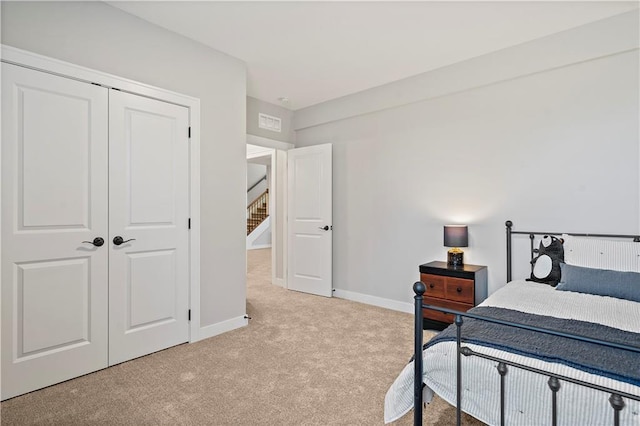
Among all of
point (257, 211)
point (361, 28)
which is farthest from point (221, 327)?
point (257, 211)

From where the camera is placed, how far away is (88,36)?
8.15 feet

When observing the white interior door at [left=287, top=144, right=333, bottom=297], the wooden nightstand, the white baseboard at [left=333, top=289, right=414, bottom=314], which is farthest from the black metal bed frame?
the white interior door at [left=287, top=144, right=333, bottom=297]

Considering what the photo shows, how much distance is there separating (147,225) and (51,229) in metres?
0.64

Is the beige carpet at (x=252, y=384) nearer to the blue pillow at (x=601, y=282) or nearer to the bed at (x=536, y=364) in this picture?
the bed at (x=536, y=364)

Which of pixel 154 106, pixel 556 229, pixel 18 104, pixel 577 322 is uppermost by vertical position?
pixel 154 106

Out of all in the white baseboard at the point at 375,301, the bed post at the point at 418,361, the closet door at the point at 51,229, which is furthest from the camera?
the white baseboard at the point at 375,301

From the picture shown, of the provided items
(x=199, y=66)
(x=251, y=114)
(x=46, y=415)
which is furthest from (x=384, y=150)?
(x=46, y=415)

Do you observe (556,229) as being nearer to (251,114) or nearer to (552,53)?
(552,53)

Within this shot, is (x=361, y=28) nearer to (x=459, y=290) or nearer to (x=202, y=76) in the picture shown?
(x=202, y=76)

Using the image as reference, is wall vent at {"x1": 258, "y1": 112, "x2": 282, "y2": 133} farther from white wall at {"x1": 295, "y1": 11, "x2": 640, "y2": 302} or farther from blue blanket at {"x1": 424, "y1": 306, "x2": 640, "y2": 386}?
blue blanket at {"x1": 424, "y1": 306, "x2": 640, "y2": 386}

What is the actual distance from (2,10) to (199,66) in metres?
1.34

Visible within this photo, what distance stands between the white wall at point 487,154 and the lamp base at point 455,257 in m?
0.14

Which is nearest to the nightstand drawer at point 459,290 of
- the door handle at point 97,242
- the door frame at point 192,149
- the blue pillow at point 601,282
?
the blue pillow at point 601,282

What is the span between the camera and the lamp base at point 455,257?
343cm
